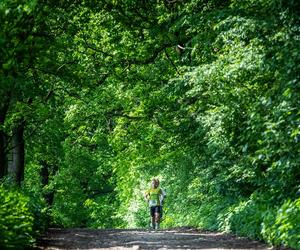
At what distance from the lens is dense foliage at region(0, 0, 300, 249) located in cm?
1199

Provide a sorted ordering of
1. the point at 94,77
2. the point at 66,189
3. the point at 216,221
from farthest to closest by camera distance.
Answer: the point at 66,189
the point at 94,77
the point at 216,221

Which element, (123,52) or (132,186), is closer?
(123,52)

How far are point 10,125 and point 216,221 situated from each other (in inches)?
327

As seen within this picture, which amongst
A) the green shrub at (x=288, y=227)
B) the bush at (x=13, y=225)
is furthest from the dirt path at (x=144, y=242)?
the bush at (x=13, y=225)

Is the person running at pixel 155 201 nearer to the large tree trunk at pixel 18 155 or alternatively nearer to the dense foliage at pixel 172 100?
the dense foliage at pixel 172 100

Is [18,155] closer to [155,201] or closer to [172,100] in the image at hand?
[155,201]

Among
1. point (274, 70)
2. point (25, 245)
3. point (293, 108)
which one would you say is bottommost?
point (25, 245)

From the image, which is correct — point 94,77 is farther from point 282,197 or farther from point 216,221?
point 282,197

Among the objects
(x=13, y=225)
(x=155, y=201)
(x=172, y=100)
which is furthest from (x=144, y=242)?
(x=172, y=100)

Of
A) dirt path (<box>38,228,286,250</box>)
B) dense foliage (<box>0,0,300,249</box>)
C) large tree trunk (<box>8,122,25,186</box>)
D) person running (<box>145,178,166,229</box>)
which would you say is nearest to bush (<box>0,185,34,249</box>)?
dense foliage (<box>0,0,300,249</box>)

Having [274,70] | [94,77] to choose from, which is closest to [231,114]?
[274,70]

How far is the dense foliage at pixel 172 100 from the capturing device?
12.0 metres

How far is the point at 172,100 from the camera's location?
23.9 metres

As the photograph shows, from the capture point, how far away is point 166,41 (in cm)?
2277
